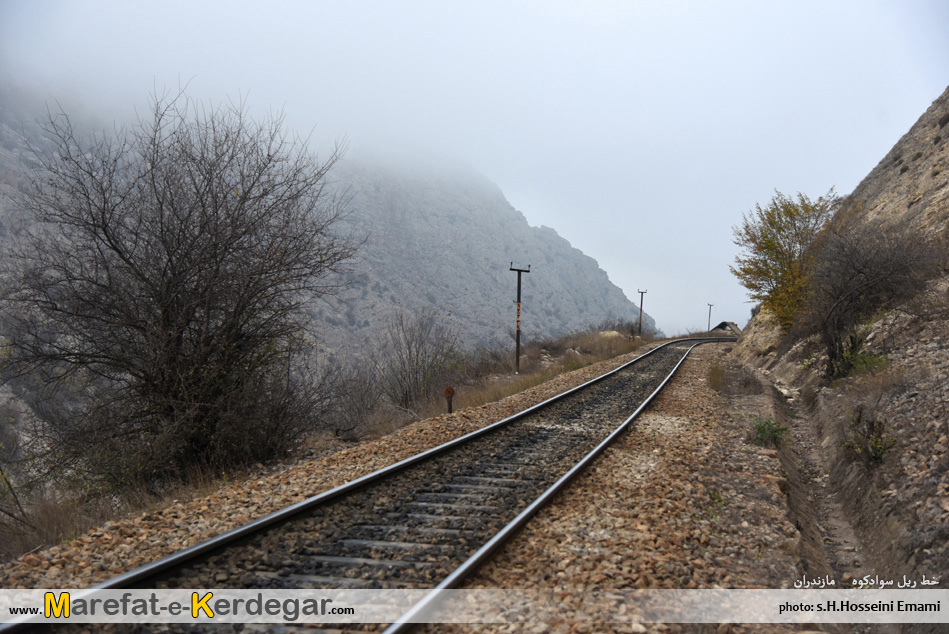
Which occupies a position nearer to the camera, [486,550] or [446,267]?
[486,550]

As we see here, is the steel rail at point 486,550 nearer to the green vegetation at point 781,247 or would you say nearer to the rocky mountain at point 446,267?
the green vegetation at point 781,247

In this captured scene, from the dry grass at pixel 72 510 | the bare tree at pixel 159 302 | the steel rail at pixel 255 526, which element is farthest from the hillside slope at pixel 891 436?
the bare tree at pixel 159 302

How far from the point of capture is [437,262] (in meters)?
134

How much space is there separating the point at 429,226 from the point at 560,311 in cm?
4494

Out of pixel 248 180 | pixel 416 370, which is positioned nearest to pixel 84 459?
pixel 248 180

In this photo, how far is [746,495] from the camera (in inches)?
257

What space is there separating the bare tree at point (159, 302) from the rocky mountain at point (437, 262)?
63.4 metres

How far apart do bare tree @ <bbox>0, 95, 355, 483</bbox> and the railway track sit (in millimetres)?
3848

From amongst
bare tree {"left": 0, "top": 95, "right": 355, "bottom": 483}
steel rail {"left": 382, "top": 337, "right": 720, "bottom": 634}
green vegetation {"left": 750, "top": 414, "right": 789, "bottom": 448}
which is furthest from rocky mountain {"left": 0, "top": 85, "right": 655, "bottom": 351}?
steel rail {"left": 382, "top": 337, "right": 720, "bottom": 634}

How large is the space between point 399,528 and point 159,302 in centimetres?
602

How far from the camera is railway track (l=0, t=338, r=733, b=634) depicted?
3.99 meters

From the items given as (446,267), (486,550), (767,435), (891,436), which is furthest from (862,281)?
(446,267)

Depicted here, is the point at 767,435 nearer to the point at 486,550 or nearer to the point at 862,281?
the point at 486,550

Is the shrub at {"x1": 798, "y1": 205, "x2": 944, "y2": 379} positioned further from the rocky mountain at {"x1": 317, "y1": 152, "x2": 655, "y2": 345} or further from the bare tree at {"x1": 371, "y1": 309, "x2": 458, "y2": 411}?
the rocky mountain at {"x1": 317, "y1": 152, "x2": 655, "y2": 345}
